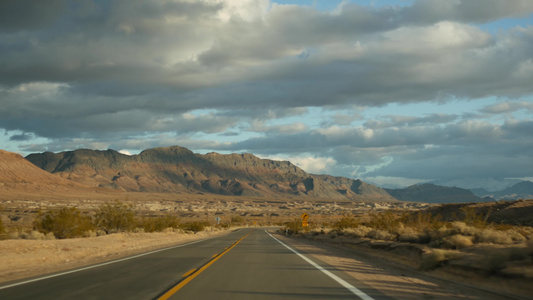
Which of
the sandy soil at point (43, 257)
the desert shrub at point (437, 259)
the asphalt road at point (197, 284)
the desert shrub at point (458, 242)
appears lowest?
the sandy soil at point (43, 257)

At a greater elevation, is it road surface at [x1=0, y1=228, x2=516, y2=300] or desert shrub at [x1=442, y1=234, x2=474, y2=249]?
desert shrub at [x1=442, y1=234, x2=474, y2=249]

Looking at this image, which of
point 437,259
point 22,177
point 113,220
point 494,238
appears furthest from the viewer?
point 22,177

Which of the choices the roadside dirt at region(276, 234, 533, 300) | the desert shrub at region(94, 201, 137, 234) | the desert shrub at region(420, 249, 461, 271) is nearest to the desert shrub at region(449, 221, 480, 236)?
the desert shrub at region(420, 249, 461, 271)

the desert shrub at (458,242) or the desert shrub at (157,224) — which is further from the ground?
the desert shrub at (458,242)

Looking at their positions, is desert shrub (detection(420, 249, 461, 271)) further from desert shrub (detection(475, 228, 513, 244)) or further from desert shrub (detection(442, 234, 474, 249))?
desert shrub (detection(475, 228, 513, 244))

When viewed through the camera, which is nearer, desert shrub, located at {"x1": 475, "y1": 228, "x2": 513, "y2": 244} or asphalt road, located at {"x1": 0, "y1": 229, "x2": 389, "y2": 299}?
asphalt road, located at {"x1": 0, "y1": 229, "x2": 389, "y2": 299}

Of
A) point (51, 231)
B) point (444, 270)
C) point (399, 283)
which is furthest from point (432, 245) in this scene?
point (51, 231)

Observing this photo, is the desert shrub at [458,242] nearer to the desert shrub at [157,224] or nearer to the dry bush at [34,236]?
→ the dry bush at [34,236]

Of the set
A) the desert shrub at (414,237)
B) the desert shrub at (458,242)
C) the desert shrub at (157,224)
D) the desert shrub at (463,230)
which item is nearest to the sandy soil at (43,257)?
the desert shrub at (414,237)

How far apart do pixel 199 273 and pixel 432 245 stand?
10.5m

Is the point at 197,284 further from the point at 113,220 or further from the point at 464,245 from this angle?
the point at 113,220

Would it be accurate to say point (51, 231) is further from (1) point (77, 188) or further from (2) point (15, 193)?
(1) point (77, 188)

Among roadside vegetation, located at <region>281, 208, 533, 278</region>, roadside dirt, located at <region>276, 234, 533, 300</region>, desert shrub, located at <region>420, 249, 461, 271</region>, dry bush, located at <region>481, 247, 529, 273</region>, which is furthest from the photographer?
desert shrub, located at <region>420, 249, 461, 271</region>

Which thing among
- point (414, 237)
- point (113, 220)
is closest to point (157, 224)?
point (113, 220)
